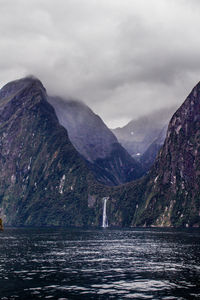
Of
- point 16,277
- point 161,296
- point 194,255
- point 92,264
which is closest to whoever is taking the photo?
point 161,296

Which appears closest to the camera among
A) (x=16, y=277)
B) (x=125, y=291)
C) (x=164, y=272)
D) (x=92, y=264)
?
(x=125, y=291)

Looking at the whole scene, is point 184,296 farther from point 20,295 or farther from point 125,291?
point 20,295

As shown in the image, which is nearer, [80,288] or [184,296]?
[184,296]

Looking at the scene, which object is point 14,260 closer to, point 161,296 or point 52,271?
point 52,271

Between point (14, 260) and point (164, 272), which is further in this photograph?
point (14, 260)

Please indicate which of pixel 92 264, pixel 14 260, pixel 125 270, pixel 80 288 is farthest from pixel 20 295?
pixel 14 260

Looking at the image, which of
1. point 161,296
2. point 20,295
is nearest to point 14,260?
point 20,295

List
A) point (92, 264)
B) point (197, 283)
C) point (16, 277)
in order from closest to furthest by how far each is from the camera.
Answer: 1. point (197, 283)
2. point (16, 277)
3. point (92, 264)

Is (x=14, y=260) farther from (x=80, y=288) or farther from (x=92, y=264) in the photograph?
(x=80, y=288)

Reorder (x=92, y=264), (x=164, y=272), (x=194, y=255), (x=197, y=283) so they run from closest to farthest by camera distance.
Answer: (x=197, y=283), (x=164, y=272), (x=92, y=264), (x=194, y=255)
